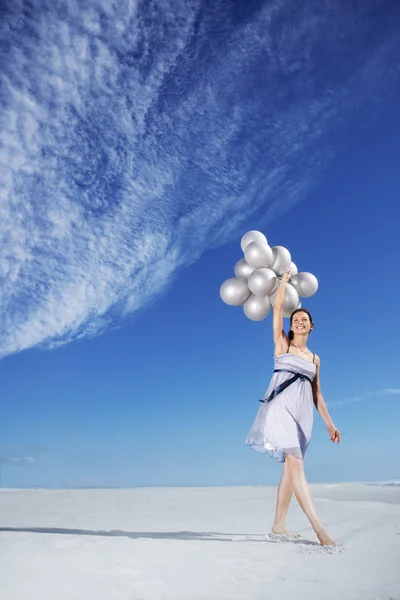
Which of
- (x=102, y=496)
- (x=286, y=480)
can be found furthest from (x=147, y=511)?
(x=286, y=480)

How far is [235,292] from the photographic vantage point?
664 cm

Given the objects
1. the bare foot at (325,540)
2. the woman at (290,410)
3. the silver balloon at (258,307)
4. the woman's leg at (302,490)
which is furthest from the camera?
the silver balloon at (258,307)

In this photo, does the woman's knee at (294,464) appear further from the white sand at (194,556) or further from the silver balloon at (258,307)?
the silver balloon at (258,307)

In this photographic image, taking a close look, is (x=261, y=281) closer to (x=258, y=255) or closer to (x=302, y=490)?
(x=258, y=255)

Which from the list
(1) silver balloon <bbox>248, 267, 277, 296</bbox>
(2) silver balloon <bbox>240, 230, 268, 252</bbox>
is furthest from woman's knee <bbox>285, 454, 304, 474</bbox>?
(2) silver balloon <bbox>240, 230, 268, 252</bbox>

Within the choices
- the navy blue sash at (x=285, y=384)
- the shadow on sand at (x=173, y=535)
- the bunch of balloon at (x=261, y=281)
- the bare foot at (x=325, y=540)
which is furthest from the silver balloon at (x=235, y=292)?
the bare foot at (x=325, y=540)

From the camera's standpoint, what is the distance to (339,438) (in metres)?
6.23

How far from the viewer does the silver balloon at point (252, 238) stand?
6781 mm

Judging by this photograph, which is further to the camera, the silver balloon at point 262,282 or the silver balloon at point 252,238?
the silver balloon at point 252,238

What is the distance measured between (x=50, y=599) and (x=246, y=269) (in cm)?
432

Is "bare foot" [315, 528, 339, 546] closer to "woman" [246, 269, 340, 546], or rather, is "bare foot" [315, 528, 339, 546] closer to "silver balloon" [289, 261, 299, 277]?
"woman" [246, 269, 340, 546]

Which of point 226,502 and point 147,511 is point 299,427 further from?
point 226,502

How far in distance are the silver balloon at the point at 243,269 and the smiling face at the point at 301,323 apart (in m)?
0.83

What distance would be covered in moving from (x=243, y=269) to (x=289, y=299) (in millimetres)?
734
